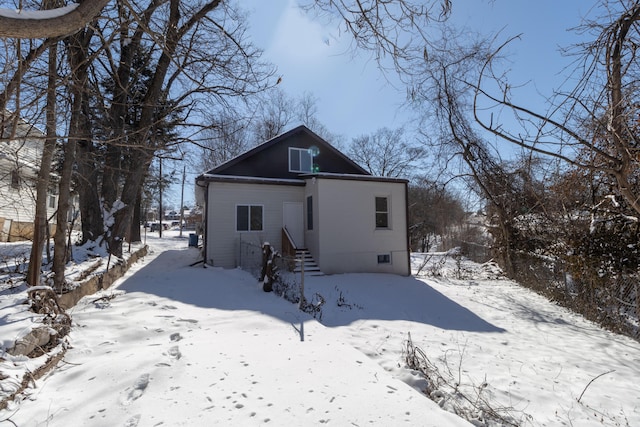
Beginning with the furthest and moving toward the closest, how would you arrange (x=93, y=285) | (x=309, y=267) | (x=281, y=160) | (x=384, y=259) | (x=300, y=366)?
(x=281, y=160)
(x=384, y=259)
(x=309, y=267)
(x=93, y=285)
(x=300, y=366)

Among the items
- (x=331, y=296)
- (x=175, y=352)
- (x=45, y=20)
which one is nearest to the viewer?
(x=45, y=20)

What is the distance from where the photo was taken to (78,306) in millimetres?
5688

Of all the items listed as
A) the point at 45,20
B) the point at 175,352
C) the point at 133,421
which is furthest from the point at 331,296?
the point at 45,20

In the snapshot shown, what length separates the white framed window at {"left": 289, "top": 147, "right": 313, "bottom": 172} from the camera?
14.9 m

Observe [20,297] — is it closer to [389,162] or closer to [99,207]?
[99,207]

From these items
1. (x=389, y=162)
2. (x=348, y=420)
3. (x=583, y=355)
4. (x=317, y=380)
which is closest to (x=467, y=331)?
(x=583, y=355)

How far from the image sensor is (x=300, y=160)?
15031mm

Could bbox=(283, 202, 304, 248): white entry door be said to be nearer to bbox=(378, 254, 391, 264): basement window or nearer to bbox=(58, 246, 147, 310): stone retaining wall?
bbox=(378, 254, 391, 264): basement window

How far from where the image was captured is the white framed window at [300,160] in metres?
14.9

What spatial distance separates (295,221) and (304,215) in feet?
1.48

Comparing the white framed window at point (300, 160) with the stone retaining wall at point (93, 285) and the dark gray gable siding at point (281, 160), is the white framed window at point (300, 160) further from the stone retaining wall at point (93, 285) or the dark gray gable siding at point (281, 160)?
the stone retaining wall at point (93, 285)

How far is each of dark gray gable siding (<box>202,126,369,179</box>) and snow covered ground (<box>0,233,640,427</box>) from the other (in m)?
6.44

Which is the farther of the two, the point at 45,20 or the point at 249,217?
the point at 249,217

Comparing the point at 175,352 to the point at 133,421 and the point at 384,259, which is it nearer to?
the point at 133,421
